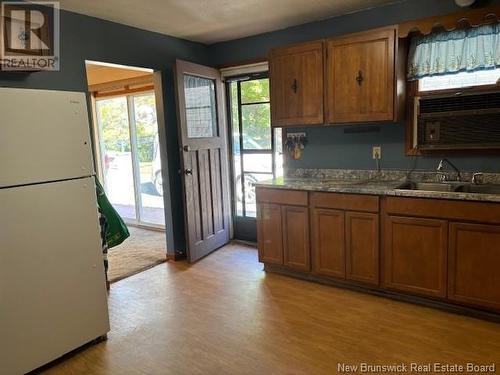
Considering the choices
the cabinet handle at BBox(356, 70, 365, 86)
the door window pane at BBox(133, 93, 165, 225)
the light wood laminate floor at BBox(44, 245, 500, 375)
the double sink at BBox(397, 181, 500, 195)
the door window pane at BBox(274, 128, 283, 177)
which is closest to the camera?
the light wood laminate floor at BBox(44, 245, 500, 375)

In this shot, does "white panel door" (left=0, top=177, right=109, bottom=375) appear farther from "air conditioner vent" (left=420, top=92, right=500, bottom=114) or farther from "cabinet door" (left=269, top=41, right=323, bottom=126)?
"air conditioner vent" (left=420, top=92, right=500, bottom=114)

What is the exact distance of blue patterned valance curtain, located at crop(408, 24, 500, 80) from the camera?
106 inches

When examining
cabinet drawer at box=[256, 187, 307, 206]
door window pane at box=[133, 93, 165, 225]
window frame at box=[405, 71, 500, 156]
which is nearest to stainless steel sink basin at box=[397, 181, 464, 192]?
window frame at box=[405, 71, 500, 156]

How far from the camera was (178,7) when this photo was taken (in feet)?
9.66

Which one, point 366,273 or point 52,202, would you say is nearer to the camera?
point 52,202

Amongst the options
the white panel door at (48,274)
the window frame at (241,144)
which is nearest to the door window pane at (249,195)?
the window frame at (241,144)

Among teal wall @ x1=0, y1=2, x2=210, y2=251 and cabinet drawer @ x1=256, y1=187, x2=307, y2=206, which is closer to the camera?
teal wall @ x1=0, y1=2, x2=210, y2=251

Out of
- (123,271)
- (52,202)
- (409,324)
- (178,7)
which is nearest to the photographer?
(52,202)

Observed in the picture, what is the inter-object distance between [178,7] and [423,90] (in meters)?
2.15

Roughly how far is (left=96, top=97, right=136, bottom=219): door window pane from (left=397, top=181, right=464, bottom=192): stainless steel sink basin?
13.3 feet

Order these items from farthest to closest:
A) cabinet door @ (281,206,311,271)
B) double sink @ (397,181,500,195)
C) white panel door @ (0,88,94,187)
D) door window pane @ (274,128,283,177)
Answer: door window pane @ (274,128,283,177) < cabinet door @ (281,206,311,271) < double sink @ (397,181,500,195) < white panel door @ (0,88,94,187)

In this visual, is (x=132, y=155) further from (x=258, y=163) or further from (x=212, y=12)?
(x=212, y=12)

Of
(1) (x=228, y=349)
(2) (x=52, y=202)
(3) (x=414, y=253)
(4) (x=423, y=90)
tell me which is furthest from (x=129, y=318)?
(4) (x=423, y=90)

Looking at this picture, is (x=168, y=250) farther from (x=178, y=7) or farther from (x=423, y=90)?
(x=423, y=90)
